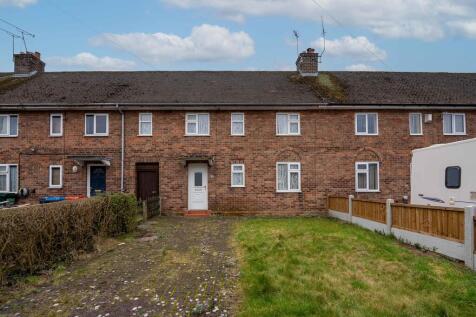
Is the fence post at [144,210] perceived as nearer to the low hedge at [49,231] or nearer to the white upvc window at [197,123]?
the low hedge at [49,231]

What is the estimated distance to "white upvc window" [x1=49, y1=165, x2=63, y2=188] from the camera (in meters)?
18.3

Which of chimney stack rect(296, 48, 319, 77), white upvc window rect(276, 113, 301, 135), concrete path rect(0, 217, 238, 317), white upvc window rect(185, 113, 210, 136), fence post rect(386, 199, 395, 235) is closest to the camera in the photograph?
concrete path rect(0, 217, 238, 317)

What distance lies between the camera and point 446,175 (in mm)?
10750

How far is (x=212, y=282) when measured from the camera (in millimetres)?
6602

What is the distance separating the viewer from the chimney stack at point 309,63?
22750 mm

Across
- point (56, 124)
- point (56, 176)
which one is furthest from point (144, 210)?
point (56, 124)

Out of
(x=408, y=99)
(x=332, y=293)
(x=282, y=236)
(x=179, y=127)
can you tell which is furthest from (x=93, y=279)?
(x=408, y=99)

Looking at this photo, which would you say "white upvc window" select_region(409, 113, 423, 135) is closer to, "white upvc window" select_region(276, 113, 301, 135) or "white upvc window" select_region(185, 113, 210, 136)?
"white upvc window" select_region(276, 113, 301, 135)

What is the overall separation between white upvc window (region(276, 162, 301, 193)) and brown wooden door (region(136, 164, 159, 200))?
5.91 metres

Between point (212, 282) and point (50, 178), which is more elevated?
point (50, 178)

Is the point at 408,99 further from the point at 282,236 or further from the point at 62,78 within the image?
the point at 62,78

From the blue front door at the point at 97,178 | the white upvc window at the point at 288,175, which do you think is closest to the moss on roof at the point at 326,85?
the white upvc window at the point at 288,175

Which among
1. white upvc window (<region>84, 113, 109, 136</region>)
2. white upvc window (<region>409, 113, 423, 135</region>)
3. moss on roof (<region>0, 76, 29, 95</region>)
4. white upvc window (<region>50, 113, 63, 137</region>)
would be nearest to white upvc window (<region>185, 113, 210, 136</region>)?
white upvc window (<region>84, 113, 109, 136</region>)

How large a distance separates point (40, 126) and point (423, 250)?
17.2 m
